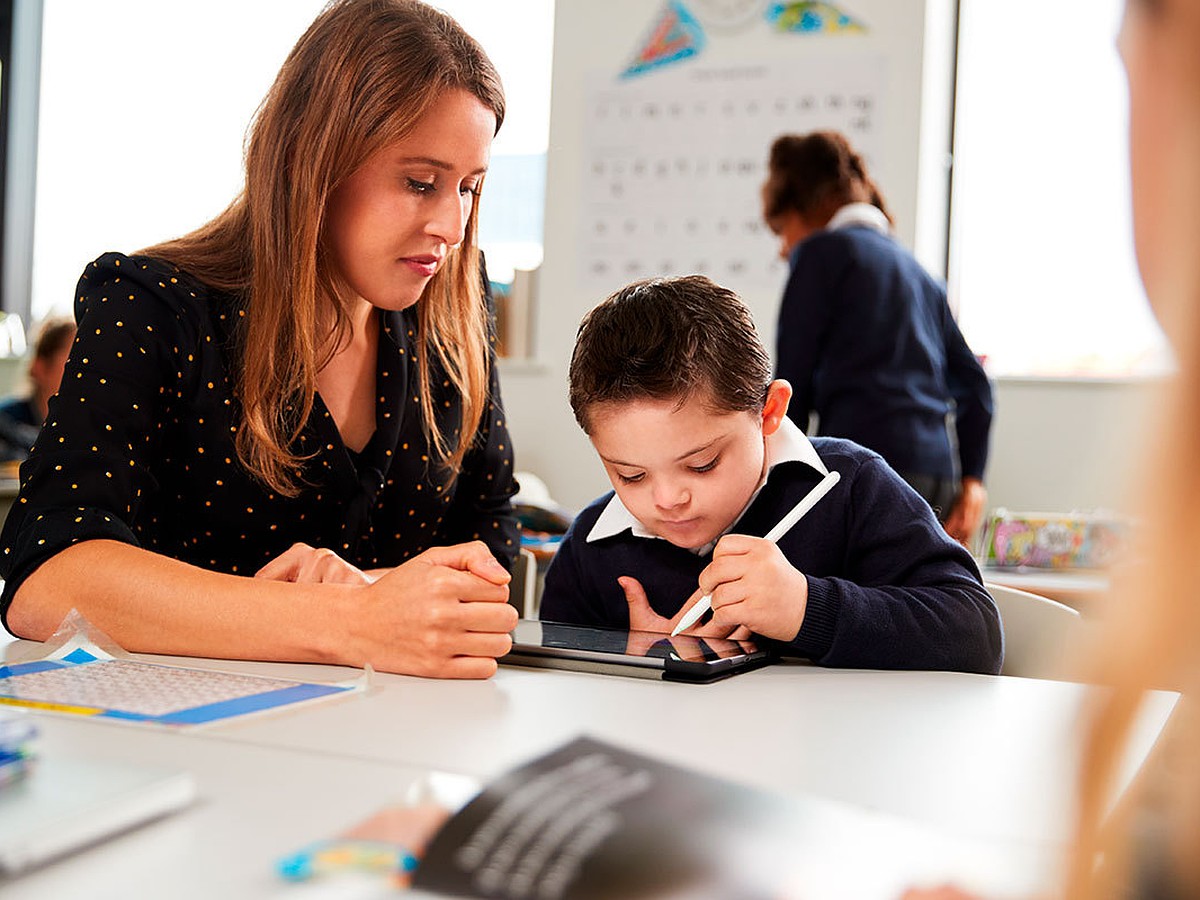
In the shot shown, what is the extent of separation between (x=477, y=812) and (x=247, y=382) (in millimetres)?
820

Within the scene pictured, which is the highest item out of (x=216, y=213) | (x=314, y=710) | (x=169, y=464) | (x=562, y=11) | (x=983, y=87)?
(x=562, y=11)

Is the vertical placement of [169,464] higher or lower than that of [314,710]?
higher

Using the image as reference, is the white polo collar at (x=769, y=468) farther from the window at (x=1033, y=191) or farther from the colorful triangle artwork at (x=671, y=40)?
the colorful triangle artwork at (x=671, y=40)

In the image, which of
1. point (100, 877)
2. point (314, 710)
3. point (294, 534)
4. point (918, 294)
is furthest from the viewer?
point (918, 294)

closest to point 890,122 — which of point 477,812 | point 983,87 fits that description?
point 983,87

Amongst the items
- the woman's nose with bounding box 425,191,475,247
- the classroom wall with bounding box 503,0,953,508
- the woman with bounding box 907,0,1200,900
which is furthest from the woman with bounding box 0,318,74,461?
the woman with bounding box 907,0,1200,900

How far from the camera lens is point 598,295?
12.5 ft

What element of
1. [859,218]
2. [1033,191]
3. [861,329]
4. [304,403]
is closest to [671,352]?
[304,403]

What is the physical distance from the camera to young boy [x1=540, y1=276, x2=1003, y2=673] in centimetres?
124

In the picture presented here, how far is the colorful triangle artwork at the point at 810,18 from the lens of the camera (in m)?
3.45

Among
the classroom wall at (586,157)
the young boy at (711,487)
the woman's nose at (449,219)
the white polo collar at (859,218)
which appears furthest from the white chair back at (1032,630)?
the classroom wall at (586,157)

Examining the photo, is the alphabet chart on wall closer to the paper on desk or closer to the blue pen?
the paper on desk

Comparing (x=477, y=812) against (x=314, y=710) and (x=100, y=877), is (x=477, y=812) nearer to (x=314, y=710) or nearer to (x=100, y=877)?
(x=100, y=877)

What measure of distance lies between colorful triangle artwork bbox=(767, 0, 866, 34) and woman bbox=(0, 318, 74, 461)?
2127mm
